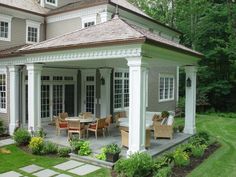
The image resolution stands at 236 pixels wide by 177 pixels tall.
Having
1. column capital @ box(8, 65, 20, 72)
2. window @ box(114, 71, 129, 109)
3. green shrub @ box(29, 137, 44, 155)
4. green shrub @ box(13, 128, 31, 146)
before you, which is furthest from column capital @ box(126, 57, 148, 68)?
window @ box(114, 71, 129, 109)

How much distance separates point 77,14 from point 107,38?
26.9 ft

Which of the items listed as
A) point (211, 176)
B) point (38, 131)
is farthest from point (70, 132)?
point (211, 176)

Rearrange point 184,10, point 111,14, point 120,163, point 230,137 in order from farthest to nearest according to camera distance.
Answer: point 184,10
point 111,14
point 230,137
point 120,163

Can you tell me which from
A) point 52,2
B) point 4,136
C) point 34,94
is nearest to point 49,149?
point 34,94

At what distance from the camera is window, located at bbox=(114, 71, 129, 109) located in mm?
16906

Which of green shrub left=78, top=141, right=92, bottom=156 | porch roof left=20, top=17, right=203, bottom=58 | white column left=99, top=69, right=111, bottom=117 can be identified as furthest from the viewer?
white column left=99, top=69, right=111, bottom=117

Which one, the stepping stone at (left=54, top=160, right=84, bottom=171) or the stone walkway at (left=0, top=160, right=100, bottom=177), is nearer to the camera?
the stone walkway at (left=0, top=160, right=100, bottom=177)

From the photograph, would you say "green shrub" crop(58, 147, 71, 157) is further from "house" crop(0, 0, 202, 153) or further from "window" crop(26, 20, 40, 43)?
"window" crop(26, 20, 40, 43)

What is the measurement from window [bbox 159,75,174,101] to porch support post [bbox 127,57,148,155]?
12.4m

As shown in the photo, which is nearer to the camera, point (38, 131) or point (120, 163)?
point (120, 163)

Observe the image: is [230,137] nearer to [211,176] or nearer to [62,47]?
[211,176]

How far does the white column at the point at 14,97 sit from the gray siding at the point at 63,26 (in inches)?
186

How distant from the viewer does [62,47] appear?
1019cm

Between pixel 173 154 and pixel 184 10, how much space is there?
23248 mm
